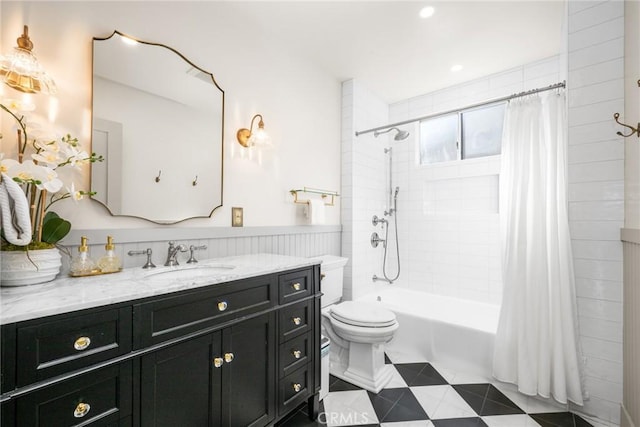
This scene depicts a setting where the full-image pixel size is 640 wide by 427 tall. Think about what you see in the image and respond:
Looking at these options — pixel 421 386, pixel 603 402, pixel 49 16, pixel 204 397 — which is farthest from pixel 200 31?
pixel 603 402

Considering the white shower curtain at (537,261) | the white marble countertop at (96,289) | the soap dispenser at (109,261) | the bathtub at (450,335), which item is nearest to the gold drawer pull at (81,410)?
the white marble countertop at (96,289)

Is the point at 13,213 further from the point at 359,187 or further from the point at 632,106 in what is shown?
the point at 632,106

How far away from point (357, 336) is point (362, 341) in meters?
0.05

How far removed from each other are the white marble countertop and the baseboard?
6.07 feet

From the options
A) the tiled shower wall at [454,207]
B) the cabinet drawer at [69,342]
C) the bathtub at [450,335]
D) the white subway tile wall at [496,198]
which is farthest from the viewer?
the tiled shower wall at [454,207]

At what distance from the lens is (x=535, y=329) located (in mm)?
1800

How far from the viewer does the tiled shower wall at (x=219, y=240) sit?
4.49 feet

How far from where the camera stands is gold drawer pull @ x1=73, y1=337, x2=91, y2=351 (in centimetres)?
86

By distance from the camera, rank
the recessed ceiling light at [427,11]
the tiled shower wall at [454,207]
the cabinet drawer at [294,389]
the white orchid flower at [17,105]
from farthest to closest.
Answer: the tiled shower wall at [454,207] < the recessed ceiling light at [427,11] < the cabinet drawer at [294,389] < the white orchid flower at [17,105]

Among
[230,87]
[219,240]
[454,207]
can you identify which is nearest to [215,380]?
[219,240]

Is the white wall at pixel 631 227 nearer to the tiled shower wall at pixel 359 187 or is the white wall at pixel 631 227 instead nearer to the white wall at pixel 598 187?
the white wall at pixel 598 187

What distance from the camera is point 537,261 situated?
1.81m

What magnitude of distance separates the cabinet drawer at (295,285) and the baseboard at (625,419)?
5.60ft

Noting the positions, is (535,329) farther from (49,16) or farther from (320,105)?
(49,16)
